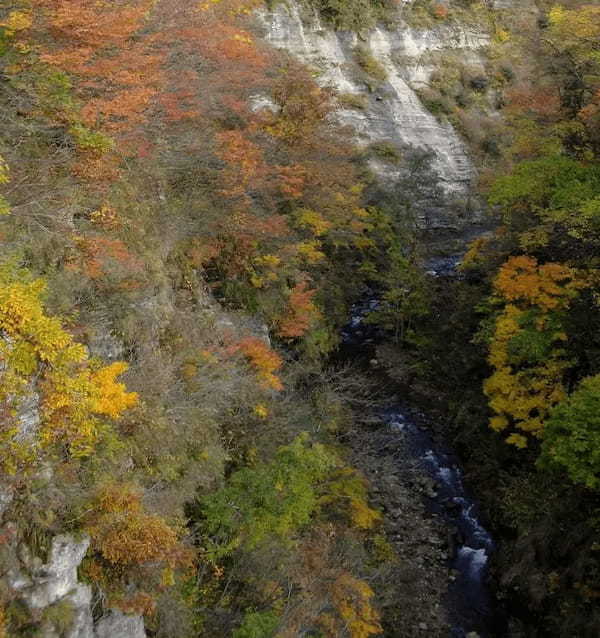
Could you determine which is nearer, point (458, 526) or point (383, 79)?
point (458, 526)

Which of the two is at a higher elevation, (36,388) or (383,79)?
(36,388)

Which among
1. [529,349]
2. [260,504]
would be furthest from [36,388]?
[529,349]

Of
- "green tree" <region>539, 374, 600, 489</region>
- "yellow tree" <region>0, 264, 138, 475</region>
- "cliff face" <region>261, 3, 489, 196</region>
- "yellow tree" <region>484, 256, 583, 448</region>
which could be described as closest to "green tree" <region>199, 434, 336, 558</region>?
"yellow tree" <region>0, 264, 138, 475</region>

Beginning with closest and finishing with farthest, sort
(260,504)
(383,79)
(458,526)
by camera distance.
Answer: (260,504), (458,526), (383,79)

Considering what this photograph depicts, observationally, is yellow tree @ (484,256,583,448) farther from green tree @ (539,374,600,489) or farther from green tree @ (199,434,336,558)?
green tree @ (199,434,336,558)

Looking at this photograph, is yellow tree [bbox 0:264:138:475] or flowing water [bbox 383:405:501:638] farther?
flowing water [bbox 383:405:501:638]

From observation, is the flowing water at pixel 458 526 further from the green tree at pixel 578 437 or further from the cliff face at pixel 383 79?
the cliff face at pixel 383 79

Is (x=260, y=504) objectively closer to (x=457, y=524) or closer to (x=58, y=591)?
(x=58, y=591)

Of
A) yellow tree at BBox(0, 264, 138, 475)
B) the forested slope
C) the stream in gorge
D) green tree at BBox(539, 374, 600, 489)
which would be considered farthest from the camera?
the stream in gorge
